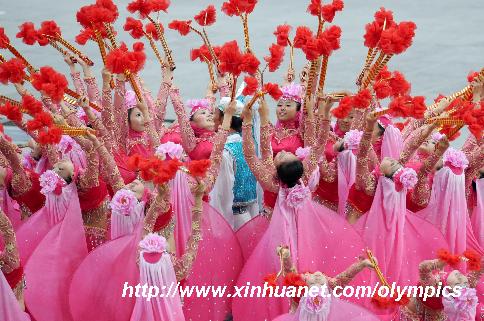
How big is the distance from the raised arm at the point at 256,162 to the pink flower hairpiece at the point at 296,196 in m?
0.09

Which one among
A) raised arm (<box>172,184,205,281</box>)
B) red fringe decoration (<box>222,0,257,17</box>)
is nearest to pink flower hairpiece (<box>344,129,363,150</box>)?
red fringe decoration (<box>222,0,257,17</box>)

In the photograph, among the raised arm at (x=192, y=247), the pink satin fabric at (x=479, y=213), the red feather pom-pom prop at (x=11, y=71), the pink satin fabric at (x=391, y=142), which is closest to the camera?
the raised arm at (x=192, y=247)

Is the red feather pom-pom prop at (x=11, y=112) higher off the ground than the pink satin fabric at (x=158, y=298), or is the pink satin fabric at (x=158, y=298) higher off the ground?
the red feather pom-pom prop at (x=11, y=112)

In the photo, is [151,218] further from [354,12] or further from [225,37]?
[354,12]

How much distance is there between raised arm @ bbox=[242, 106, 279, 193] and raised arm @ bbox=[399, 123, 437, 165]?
592 millimetres

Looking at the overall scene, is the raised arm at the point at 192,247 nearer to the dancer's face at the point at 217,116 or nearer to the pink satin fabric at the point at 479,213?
the dancer's face at the point at 217,116

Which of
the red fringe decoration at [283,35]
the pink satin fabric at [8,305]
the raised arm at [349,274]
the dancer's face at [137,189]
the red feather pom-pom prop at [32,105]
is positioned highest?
the red fringe decoration at [283,35]

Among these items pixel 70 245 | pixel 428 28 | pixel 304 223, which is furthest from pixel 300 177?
pixel 428 28

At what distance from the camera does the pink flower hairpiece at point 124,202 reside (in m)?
2.77

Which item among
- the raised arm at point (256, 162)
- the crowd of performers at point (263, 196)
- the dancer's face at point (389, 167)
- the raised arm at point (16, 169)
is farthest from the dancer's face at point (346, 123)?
the raised arm at point (16, 169)

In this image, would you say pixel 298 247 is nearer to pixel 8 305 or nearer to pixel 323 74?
pixel 323 74

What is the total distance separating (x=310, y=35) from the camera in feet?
9.89

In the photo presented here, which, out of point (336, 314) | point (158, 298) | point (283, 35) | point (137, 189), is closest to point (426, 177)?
point (283, 35)

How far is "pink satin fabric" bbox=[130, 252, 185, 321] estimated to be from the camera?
244 cm
